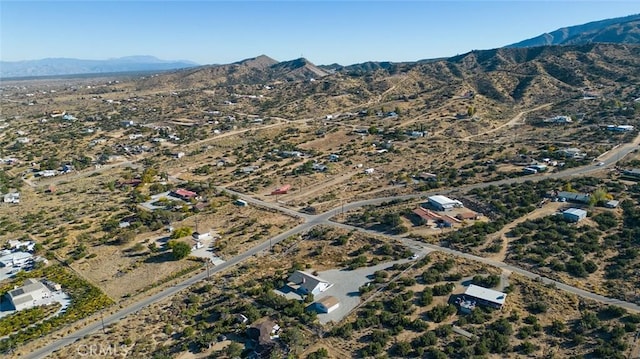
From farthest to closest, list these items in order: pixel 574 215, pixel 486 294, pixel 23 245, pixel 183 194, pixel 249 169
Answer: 1. pixel 249 169
2. pixel 183 194
3. pixel 23 245
4. pixel 574 215
5. pixel 486 294

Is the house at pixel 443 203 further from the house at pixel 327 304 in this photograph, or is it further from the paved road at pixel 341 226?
the house at pixel 327 304

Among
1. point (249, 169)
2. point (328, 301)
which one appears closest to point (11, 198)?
point (249, 169)

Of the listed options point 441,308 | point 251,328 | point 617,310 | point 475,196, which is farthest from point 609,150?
point 251,328

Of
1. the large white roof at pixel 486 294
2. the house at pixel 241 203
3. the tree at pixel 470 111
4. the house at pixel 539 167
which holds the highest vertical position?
the tree at pixel 470 111

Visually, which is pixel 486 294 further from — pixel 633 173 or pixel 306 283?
pixel 633 173

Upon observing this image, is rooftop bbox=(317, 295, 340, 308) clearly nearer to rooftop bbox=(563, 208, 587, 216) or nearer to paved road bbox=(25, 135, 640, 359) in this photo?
paved road bbox=(25, 135, 640, 359)

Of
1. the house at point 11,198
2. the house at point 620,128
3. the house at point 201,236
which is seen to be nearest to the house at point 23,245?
the house at point 201,236
